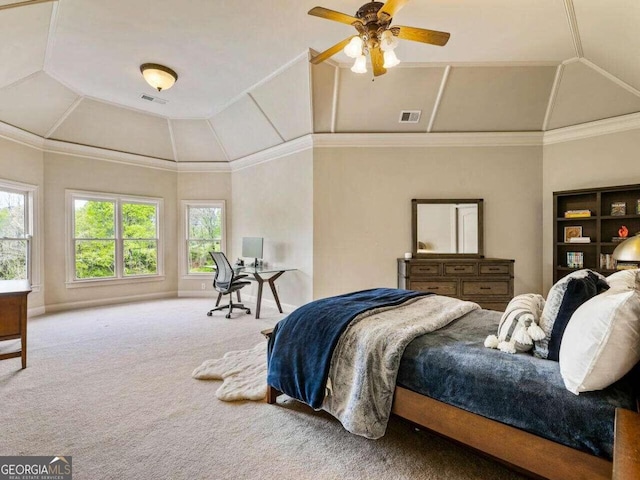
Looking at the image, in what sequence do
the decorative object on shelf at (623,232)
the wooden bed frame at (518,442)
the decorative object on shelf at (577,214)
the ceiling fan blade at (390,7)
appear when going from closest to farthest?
the wooden bed frame at (518,442) → the ceiling fan blade at (390,7) → the decorative object on shelf at (623,232) → the decorative object on shelf at (577,214)

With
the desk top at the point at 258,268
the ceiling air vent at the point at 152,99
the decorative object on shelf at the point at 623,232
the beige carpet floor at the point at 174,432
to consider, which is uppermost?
the ceiling air vent at the point at 152,99

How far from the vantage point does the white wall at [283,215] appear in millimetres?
5051

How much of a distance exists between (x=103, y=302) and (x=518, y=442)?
253 inches

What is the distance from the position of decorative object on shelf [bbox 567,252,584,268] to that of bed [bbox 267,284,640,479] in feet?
11.1

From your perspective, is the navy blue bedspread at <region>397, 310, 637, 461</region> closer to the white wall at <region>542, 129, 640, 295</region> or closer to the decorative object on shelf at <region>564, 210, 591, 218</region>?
the decorative object on shelf at <region>564, 210, 591, 218</region>

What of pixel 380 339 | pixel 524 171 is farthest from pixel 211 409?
pixel 524 171

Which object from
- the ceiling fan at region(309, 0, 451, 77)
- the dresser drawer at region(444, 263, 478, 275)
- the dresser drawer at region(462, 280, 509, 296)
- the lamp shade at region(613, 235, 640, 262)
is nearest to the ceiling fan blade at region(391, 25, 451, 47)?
the ceiling fan at region(309, 0, 451, 77)

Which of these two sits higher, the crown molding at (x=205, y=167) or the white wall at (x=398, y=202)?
the crown molding at (x=205, y=167)

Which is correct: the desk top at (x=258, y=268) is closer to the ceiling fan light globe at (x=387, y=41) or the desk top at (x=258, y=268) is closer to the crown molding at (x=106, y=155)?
the crown molding at (x=106, y=155)

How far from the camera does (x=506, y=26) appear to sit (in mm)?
3221

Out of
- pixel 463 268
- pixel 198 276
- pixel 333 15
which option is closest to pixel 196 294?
pixel 198 276

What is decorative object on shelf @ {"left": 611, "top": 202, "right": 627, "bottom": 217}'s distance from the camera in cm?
399

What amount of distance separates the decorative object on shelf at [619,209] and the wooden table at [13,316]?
6518 millimetres

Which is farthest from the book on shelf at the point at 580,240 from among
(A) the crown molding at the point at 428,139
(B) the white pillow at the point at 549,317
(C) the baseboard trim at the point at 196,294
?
(C) the baseboard trim at the point at 196,294
